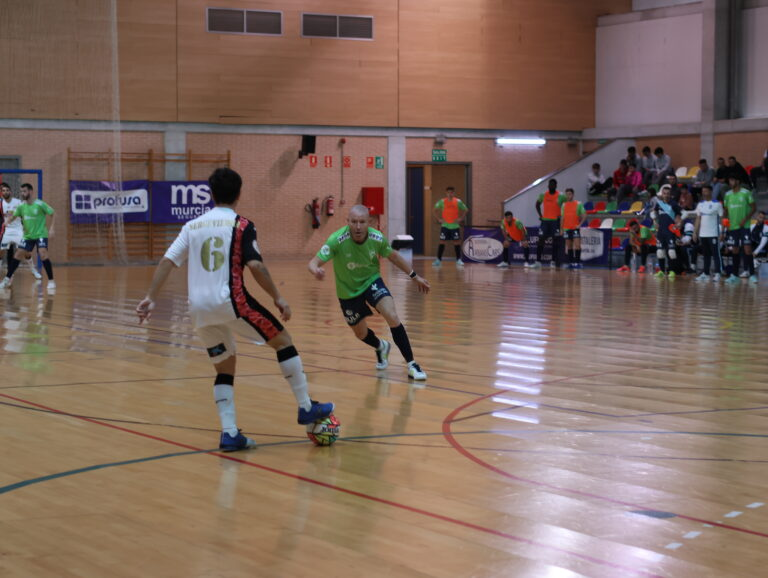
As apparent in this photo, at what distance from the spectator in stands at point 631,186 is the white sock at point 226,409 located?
2526 cm

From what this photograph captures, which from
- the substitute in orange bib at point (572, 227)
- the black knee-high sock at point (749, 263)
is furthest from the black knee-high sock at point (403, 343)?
the substitute in orange bib at point (572, 227)

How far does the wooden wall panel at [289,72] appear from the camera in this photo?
30.2 meters

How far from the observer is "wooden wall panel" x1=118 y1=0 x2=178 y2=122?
29281 mm

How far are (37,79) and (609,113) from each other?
17.9m

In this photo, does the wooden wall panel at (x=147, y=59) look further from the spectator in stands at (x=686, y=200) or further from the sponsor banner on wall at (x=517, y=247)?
the spectator in stands at (x=686, y=200)

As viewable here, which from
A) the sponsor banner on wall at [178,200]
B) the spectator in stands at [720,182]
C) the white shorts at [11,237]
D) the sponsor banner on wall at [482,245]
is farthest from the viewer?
the sponsor banner on wall at [482,245]

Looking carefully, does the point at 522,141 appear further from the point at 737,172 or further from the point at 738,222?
the point at 738,222

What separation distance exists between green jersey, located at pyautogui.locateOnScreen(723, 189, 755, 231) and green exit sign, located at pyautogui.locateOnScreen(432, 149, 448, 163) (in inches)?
486

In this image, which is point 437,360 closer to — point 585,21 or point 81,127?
point 81,127

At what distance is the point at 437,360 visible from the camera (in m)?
9.88

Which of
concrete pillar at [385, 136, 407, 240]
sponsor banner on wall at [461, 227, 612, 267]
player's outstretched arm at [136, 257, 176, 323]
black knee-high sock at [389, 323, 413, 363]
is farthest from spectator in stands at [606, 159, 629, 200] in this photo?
player's outstretched arm at [136, 257, 176, 323]

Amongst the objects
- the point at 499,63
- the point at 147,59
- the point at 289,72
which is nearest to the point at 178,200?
the point at 147,59

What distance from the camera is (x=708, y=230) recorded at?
22203 millimetres

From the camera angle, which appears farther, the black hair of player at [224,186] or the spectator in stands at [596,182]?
the spectator in stands at [596,182]
